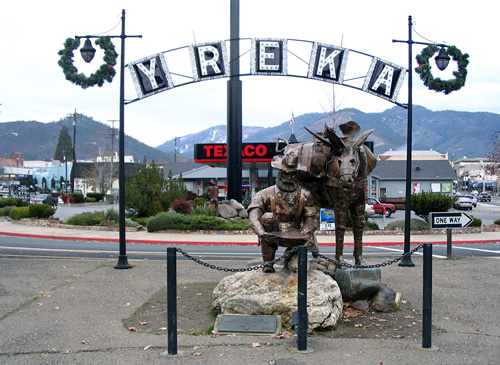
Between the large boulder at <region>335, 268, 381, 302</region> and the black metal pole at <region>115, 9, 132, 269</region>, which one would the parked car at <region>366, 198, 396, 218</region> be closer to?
the black metal pole at <region>115, 9, 132, 269</region>

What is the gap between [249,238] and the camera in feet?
70.1

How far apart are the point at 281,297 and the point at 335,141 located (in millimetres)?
2743

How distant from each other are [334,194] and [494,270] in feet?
18.7

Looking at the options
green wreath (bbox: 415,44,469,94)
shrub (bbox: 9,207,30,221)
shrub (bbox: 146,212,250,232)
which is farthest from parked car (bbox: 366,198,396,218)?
shrub (bbox: 9,207,30,221)

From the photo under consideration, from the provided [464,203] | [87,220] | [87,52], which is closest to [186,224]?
[87,220]

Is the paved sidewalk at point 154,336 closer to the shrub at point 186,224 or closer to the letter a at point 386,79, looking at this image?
the letter a at point 386,79

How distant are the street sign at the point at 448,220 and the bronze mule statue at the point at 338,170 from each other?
5.65 m

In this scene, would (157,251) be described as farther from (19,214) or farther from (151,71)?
(19,214)

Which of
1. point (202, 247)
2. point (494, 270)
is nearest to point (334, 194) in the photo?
point (494, 270)

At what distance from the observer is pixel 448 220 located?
1399cm

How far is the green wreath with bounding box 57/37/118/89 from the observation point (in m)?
13.9

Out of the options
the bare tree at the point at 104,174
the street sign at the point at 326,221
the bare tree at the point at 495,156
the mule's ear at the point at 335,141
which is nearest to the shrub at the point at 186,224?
the street sign at the point at 326,221

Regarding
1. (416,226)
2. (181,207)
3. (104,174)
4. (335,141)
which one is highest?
(335,141)

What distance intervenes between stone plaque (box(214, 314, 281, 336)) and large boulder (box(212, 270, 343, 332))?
6.8 inches
